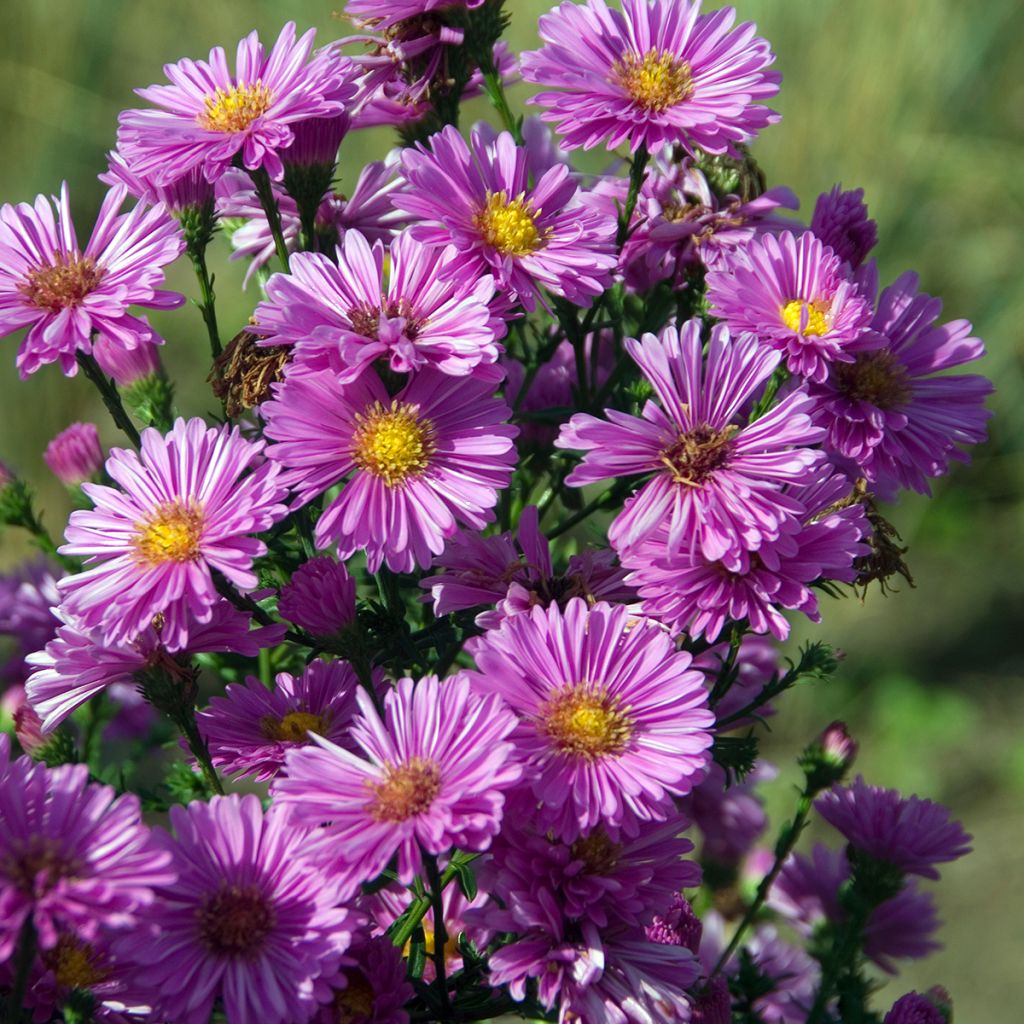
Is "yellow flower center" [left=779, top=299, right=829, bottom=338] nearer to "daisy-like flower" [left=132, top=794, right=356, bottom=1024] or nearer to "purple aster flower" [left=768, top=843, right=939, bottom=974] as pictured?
"daisy-like flower" [left=132, top=794, right=356, bottom=1024]

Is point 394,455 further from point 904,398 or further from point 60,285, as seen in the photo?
point 904,398

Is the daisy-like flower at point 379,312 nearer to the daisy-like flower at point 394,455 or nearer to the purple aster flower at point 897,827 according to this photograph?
the daisy-like flower at point 394,455

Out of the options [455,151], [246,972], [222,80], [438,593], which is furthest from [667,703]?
[222,80]

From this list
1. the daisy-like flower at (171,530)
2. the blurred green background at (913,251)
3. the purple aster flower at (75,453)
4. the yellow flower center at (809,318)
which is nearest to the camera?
the daisy-like flower at (171,530)

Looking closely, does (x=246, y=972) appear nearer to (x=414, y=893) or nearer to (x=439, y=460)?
(x=414, y=893)

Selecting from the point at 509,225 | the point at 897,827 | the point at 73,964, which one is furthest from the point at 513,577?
the point at 897,827

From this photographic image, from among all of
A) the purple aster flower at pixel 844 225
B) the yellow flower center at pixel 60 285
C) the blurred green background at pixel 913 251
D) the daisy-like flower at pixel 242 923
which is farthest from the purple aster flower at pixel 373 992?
the blurred green background at pixel 913 251
